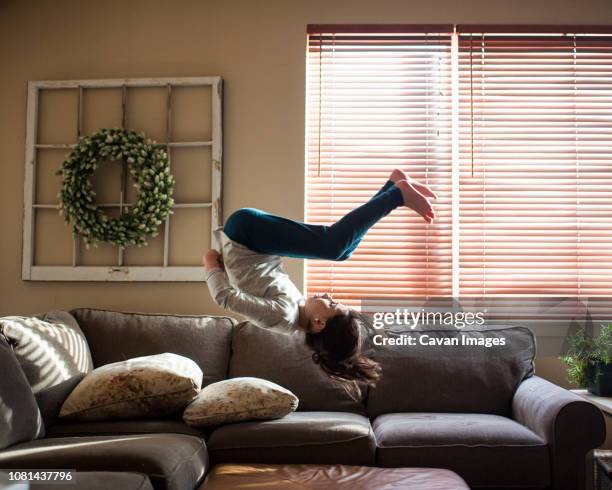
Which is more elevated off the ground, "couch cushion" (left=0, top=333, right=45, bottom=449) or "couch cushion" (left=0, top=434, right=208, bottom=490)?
"couch cushion" (left=0, top=333, right=45, bottom=449)

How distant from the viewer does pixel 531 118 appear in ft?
13.6

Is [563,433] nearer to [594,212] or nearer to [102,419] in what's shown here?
[594,212]

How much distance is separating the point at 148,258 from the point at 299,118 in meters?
1.17

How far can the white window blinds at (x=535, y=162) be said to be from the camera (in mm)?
4082

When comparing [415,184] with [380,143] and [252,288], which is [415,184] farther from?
[380,143]

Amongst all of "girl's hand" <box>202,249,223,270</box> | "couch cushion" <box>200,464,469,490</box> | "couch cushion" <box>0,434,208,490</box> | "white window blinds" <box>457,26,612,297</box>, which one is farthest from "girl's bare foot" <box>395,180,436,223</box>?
"white window blinds" <box>457,26,612,297</box>

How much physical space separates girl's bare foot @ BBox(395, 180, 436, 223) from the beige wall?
5.41 ft

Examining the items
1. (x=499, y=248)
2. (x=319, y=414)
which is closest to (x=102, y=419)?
(x=319, y=414)

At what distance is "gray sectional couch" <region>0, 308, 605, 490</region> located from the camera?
2713 millimetres

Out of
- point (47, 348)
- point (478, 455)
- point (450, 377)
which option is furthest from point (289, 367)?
point (47, 348)

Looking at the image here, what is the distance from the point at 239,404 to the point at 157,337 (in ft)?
2.42

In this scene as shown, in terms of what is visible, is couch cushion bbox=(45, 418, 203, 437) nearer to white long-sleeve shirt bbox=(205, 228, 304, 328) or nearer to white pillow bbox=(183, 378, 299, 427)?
white pillow bbox=(183, 378, 299, 427)

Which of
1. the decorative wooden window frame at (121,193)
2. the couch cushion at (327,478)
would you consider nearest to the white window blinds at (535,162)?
the decorative wooden window frame at (121,193)

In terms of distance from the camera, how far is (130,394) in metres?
3.08
